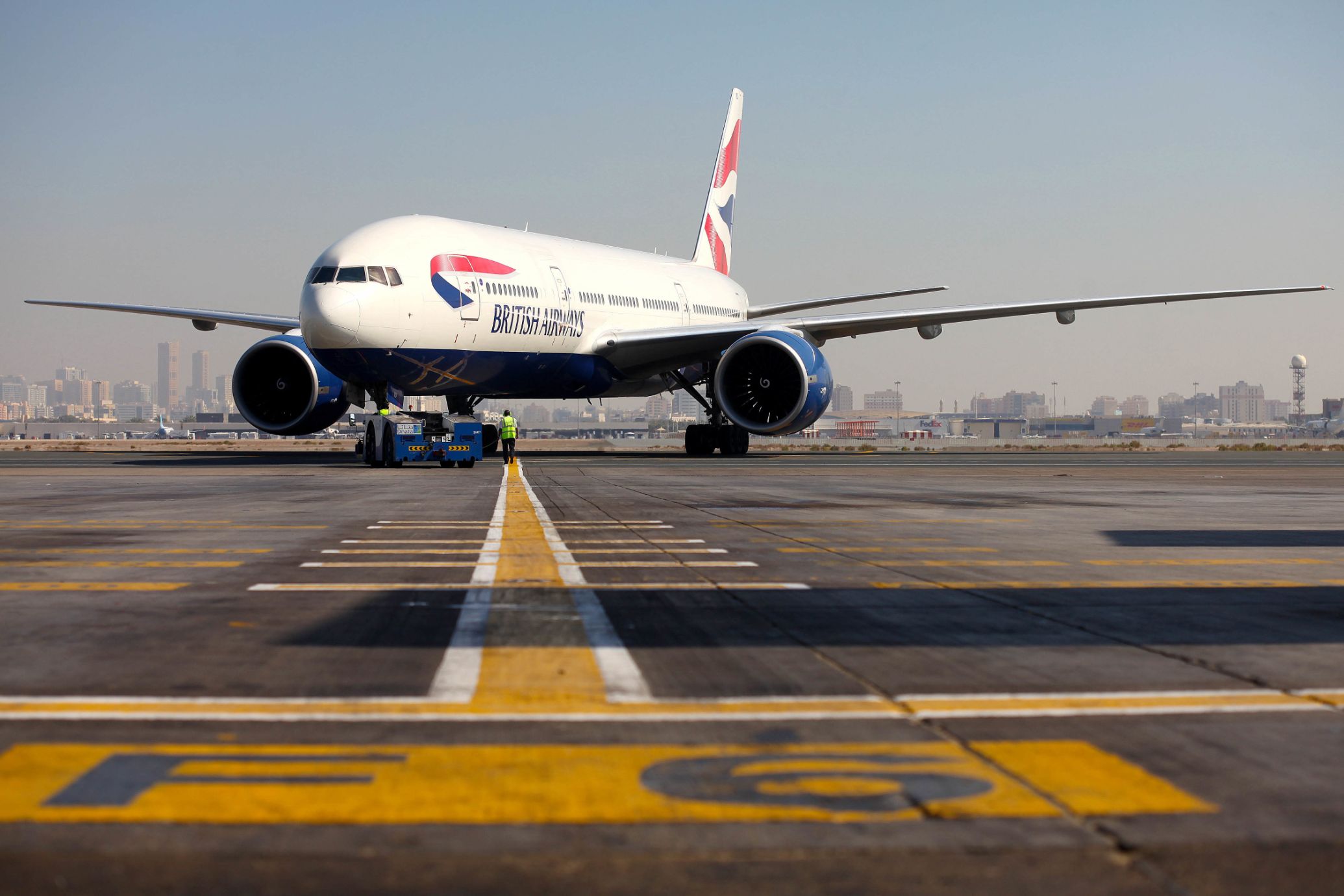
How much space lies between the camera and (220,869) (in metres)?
2.89

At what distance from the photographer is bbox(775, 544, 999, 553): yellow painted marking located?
1029cm

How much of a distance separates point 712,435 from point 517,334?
8.26 metres

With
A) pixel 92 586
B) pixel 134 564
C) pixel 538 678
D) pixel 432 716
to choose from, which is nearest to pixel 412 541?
pixel 134 564

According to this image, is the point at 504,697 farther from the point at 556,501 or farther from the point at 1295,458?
the point at 1295,458

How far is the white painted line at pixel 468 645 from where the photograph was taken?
4902mm

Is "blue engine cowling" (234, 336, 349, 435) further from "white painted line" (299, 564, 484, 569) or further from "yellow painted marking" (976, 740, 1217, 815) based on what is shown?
"yellow painted marking" (976, 740, 1217, 815)

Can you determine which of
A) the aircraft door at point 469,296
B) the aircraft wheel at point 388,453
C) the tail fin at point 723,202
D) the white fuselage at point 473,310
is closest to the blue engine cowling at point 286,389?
the white fuselage at point 473,310

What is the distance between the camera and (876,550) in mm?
10453

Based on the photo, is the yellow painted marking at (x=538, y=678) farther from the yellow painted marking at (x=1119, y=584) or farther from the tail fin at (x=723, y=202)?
the tail fin at (x=723, y=202)

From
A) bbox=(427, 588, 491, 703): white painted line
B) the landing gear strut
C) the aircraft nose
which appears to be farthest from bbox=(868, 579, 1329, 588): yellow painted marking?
the landing gear strut

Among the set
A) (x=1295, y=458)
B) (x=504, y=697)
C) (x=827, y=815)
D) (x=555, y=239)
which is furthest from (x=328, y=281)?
(x=1295, y=458)

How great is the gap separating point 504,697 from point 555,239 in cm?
2954

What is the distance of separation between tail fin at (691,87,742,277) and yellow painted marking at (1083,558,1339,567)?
3597 centimetres

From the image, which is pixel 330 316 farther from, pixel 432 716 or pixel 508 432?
pixel 432 716
